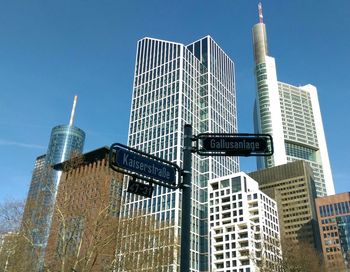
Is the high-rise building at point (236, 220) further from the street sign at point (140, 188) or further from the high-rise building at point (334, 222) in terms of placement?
the street sign at point (140, 188)

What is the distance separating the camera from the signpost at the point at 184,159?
815cm

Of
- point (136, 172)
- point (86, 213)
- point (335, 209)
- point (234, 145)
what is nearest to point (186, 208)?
point (136, 172)

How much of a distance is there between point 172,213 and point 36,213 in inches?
3257

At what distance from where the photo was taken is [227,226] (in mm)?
105875

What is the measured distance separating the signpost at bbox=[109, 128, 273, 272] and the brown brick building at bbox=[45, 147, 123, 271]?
41.5ft

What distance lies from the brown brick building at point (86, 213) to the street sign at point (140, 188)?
12.6 meters

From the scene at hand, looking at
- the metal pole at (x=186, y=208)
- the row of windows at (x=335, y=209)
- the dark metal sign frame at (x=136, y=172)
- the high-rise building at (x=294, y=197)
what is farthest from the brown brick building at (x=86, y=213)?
the high-rise building at (x=294, y=197)

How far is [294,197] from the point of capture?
160m

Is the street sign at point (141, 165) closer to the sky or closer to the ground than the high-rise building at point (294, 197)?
closer to the ground

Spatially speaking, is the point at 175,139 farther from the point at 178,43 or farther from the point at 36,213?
the point at 36,213

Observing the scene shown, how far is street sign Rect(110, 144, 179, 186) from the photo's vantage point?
805cm

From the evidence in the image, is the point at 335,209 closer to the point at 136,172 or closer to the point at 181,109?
the point at 181,109

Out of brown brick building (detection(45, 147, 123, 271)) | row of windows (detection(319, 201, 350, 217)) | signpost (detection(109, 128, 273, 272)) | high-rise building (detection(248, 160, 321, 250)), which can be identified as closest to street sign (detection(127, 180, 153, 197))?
signpost (detection(109, 128, 273, 272))

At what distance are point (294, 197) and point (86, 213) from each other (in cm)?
15018
